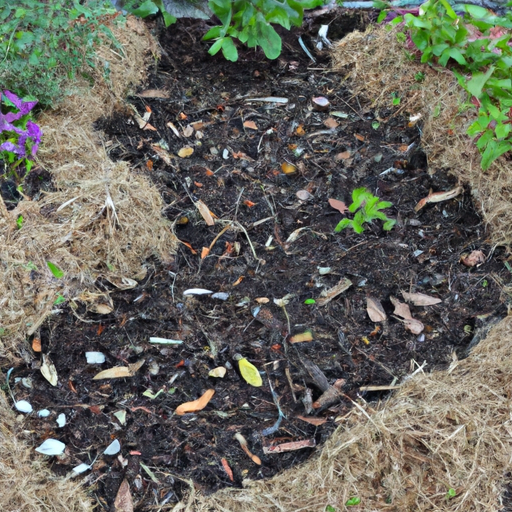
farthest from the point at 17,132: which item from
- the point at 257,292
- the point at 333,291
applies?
the point at 333,291

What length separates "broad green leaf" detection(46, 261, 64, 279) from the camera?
1894 mm

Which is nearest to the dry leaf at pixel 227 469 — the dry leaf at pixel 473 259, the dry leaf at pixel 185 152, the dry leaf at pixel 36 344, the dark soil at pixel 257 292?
the dark soil at pixel 257 292

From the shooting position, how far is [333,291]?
1985 millimetres

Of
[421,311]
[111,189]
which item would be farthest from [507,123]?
[111,189]

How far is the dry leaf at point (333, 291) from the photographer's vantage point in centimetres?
197

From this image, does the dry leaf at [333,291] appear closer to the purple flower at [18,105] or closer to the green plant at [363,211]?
the green plant at [363,211]

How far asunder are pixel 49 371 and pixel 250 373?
0.70m

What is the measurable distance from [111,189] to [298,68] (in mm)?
1164

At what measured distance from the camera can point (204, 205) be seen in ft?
7.12

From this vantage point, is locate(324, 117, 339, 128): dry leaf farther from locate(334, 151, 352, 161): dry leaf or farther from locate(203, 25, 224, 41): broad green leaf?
locate(203, 25, 224, 41): broad green leaf

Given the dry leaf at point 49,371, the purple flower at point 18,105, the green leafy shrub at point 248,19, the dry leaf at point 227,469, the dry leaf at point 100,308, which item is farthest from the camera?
the green leafy shrub at point 248,19

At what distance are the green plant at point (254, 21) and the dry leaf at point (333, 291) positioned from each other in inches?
44.4

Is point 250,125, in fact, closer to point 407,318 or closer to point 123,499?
point 407,318

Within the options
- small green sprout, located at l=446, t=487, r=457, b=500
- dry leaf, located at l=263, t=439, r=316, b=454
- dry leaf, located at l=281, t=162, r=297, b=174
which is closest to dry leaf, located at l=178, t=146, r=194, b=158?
dry leaf, located at l=281, t=162, r=297, b=174
